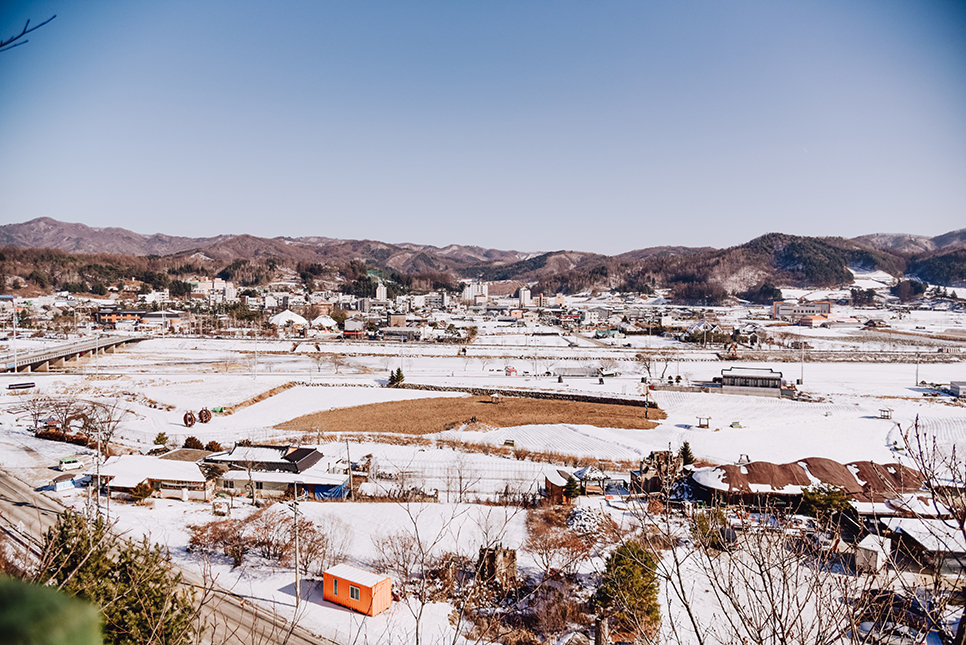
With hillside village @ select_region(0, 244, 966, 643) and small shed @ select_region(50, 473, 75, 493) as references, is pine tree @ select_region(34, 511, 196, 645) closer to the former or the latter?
hillside village @ select_region(0, 244, 966, 643)

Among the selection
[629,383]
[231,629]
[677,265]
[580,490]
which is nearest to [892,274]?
[677,265]

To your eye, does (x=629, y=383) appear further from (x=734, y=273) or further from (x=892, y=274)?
(x=892, y=274)

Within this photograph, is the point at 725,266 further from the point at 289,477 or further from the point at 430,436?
the point at 289,477

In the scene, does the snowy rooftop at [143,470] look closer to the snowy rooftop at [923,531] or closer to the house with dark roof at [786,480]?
the house with dark roof at [786,480]

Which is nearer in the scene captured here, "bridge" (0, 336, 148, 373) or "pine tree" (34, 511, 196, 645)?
"pine tree" (34, 511, 196, 645)

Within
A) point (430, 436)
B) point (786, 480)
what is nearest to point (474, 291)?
point (430, 436)

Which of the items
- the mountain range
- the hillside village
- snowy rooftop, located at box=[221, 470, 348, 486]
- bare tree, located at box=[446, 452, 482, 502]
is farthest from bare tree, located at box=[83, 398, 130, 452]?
the mountain range
